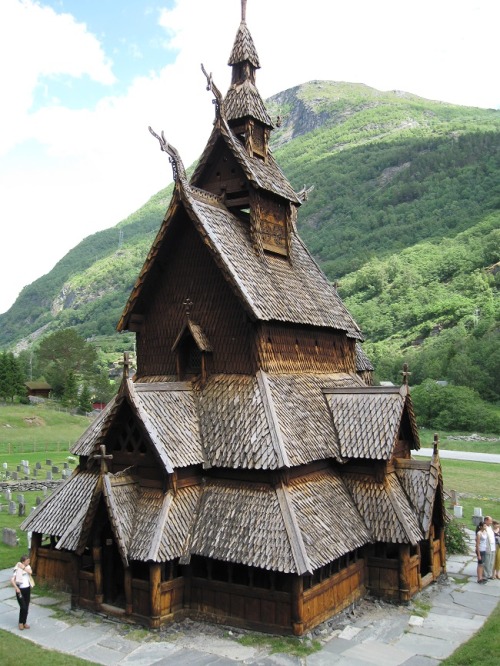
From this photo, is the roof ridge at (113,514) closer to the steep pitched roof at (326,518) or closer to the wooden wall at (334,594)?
the steep pitched roof at (326,518)

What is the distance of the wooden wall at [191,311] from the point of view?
53.1 ft

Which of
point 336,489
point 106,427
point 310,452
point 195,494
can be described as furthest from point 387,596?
point 106,427

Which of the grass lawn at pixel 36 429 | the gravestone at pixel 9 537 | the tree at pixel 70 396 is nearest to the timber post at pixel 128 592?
the gravestone at pixel 9 537

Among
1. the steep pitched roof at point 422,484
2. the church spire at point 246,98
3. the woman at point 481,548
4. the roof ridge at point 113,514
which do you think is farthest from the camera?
the church spire at point 246,98

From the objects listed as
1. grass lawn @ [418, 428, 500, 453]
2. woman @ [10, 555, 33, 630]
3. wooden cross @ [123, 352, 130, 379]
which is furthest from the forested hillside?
woman @ [10, 555, 33, 630]

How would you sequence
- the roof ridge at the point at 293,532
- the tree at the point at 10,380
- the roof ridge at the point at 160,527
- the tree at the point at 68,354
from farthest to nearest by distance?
the tree at the point at 68,354 < the tree at the point at 10,380 < the roof ridge at the point at 160,527 < the roof ridge at the point at 293,532

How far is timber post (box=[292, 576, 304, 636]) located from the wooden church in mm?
32

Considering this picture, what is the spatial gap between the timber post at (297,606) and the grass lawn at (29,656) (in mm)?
4168

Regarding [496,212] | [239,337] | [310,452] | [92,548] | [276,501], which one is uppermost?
[496,212]

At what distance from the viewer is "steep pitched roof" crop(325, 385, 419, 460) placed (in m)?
16.0

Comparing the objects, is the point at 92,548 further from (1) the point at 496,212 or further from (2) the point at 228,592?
(1) the point at 496,212

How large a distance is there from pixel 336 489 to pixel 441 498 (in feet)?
10.9

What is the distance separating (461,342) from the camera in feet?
273

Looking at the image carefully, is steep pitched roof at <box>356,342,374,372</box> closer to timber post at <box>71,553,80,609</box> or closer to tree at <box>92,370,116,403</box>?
timber post at <box>71,553,80,609</box>
